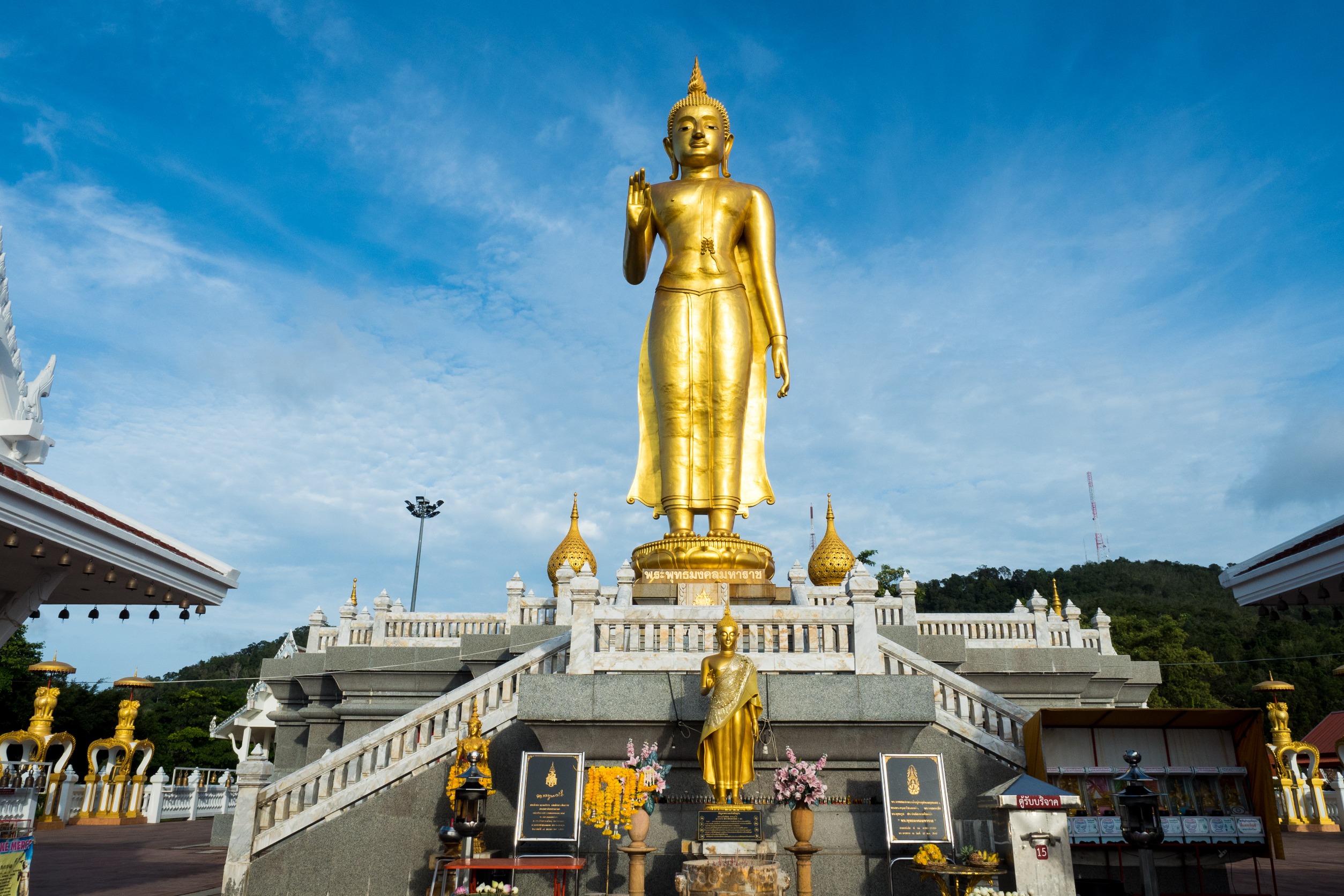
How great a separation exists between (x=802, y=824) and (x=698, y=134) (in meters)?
13.9

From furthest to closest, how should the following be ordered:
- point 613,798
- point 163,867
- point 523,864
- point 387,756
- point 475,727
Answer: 1. point 163,867
2. point 387,756
3. point 475,727
4. point 613,798
5. point 523,864

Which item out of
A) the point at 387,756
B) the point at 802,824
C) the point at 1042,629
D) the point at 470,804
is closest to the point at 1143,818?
the point at 802,824

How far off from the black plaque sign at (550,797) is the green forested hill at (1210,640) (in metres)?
24.0

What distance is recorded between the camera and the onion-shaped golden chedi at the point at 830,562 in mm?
21078

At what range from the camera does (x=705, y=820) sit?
9141 mm

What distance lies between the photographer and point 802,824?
9.34 m

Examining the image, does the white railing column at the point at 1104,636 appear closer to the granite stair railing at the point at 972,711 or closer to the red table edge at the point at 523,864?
the granite stair railing at the point at 972,711

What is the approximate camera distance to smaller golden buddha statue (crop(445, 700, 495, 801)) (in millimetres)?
9695

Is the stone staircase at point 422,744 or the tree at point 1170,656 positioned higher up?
the tree at point 1170,656

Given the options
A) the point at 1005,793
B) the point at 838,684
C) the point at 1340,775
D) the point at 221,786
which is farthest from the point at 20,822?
the point at 1340,775

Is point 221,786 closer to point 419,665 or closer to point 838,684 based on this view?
point 419,665

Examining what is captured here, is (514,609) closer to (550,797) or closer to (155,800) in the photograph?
(550,797)

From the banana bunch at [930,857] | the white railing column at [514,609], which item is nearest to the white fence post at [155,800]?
the white railing column at [514,609]

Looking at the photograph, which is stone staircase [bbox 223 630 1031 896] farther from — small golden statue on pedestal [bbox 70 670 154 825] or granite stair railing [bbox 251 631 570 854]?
small golden statue on pedestal [bbox 70 670 154 825]
